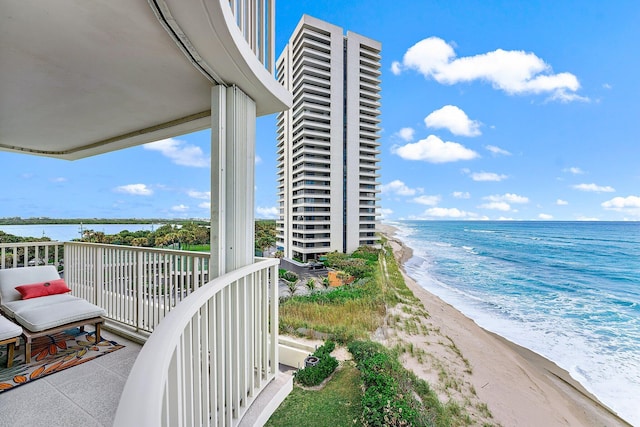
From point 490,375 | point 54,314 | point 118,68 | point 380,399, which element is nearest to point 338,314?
point 490,375

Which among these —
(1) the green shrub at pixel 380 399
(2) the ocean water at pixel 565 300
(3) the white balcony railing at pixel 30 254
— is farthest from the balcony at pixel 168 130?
(2) the ocean water at pixel 565 300

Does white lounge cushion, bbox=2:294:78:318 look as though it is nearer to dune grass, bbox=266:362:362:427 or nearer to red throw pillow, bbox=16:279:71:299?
red throw pillow, bbox=16:279:71:299

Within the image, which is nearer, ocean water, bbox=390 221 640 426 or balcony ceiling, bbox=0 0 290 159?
balcony ceiling, bbox=0 0 290 159

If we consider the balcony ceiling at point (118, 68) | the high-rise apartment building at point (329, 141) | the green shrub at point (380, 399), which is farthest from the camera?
the high-rise apartment building at point (329, 141)

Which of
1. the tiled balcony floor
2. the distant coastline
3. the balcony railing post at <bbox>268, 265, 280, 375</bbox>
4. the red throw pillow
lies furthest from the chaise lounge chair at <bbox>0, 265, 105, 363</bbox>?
the balcony railing post at <bbox>268, 265, 280, 375</bbox>

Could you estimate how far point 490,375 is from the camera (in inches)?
260

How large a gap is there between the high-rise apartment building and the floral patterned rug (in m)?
25.7

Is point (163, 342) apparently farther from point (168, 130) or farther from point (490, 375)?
point (490, 375)

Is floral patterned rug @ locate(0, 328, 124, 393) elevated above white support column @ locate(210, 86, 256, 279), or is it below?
below

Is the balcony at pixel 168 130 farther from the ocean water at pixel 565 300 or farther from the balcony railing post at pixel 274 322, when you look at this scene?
the ocean water at pixel 565 300

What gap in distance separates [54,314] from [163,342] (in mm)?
2601

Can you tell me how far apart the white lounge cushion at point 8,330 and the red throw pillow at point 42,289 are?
69cm

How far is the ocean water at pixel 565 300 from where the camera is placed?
7520mm

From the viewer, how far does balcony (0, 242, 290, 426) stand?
765mm
